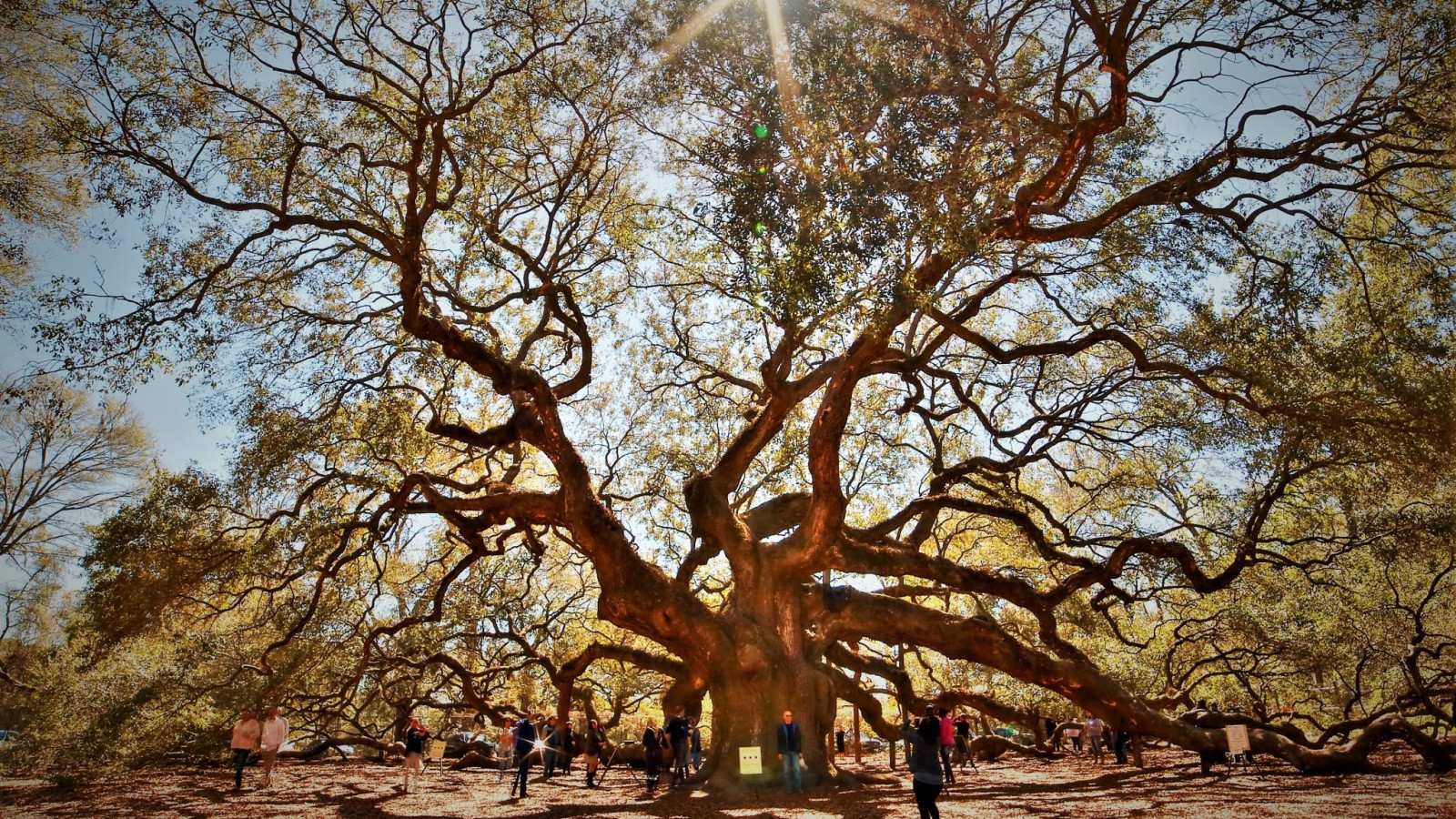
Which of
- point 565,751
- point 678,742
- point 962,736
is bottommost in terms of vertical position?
point 565,751

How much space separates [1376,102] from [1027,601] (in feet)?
27.9

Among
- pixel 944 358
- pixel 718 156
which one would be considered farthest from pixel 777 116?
pixel 944 358

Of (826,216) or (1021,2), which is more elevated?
(1021,2)

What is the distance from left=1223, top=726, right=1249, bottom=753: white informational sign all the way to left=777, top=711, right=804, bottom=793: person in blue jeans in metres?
6.50

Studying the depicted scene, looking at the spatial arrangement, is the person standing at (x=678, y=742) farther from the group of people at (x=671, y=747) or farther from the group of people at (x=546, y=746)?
the group of people at (x=546, y=746)

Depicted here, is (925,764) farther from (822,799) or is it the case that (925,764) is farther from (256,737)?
(256,737)

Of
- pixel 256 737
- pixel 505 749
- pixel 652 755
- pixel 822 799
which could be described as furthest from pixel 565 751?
pixel 822 799

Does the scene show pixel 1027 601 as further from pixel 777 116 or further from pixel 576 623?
pixel 576 623

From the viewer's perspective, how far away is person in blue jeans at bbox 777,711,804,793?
12.1 metres

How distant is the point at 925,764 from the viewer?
7602mm

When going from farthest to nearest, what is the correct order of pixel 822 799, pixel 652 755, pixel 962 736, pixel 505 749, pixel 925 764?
pixel 505 749 → pixel 962 736 → pixel 652 755 → pixel 822 799 → pixel 925 764

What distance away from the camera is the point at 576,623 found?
77.3 ft

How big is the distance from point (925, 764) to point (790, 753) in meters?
4.89

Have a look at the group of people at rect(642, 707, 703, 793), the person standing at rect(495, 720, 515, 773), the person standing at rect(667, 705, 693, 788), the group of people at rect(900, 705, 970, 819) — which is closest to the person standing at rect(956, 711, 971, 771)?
the group of people at rect(642, 707, 703, 793)
